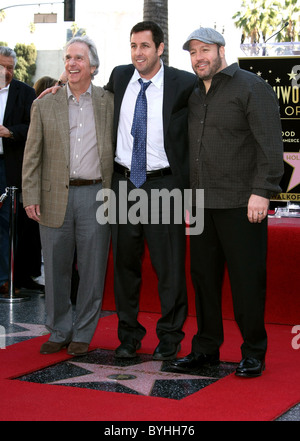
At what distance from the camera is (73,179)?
442 centimetres

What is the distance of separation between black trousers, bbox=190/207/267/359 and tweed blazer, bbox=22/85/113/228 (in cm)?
77

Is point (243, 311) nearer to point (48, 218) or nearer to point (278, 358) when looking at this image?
point (278, 358)

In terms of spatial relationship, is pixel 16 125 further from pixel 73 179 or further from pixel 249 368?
pixel 249 368

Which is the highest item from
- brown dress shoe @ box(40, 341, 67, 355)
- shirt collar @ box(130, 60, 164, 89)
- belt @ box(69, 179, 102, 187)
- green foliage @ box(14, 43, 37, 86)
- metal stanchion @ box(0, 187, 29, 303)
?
green foliage @ box(14, 43, 37, 86)

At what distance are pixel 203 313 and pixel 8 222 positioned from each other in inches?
125

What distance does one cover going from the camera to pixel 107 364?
4227 millimetres

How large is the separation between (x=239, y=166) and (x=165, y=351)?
1202 mm

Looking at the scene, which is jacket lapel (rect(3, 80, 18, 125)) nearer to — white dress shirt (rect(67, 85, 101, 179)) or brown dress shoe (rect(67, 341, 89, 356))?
white dress shirt (rect(67, 85, 101, 179))

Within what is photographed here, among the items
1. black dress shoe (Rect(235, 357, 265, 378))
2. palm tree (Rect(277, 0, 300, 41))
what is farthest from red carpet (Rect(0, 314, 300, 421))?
palm tree (Rect(277, 0, 300, 41))

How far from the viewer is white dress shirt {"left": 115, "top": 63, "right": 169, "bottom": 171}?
423cm

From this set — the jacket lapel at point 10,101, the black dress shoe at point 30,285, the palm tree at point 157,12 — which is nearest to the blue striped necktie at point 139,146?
the jacket lapel at point 10,101

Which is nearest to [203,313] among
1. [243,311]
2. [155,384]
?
[243,311]

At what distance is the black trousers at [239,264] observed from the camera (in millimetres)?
3900

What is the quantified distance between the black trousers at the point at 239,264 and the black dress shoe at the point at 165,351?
40cm
